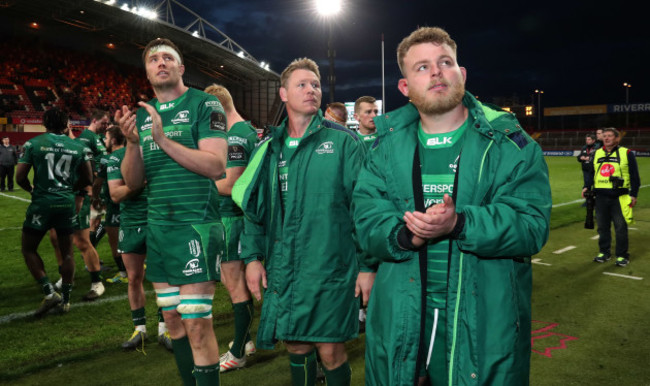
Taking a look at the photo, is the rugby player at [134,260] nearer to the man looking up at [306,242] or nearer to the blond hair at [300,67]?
the man looking up at [306,242]

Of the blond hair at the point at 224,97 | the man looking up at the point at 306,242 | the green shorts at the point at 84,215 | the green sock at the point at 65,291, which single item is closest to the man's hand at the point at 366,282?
the man looking up at the point at 306,242

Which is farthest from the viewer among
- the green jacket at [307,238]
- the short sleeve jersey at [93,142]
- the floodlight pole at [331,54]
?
the floodlight pole at [331,54]

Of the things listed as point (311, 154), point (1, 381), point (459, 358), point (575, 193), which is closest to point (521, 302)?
point (459, 358)

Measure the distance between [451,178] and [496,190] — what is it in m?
0.21

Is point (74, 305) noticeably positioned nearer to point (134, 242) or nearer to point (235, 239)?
point (134, 242)

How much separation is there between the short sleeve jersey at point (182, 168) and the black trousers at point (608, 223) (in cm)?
685

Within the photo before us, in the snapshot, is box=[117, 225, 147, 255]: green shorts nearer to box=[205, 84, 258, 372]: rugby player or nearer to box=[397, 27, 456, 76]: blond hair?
box=[205, 84, 258, 372]: rugby player

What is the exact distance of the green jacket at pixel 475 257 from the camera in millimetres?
1815

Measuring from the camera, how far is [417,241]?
6.22ft

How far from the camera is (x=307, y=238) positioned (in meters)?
2.84

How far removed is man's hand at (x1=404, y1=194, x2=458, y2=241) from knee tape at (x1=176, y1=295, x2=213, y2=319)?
1694 millimetres

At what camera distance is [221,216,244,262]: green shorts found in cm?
420

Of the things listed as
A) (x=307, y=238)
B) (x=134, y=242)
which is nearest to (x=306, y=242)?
(x=307, y=238)

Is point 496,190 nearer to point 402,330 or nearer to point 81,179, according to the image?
point 402,330
